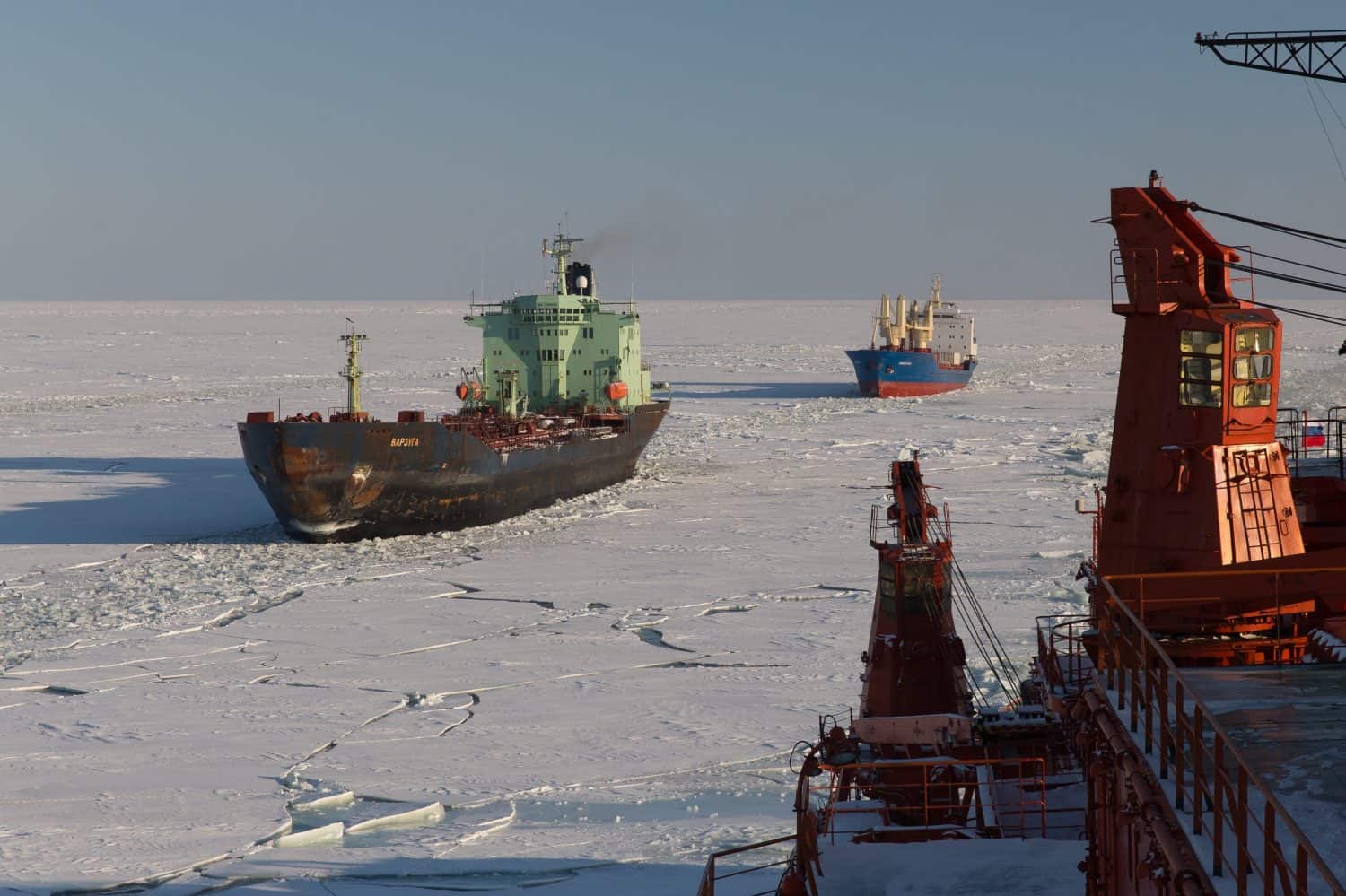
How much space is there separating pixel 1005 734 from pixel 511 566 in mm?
10632

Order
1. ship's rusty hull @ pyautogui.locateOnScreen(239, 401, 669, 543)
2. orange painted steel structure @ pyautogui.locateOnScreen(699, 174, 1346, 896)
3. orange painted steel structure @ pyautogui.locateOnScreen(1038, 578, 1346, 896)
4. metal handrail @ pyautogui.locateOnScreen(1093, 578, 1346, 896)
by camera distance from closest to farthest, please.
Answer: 1. metal handrail @ pyautogui.locateOnScreen(1093, 578, 1346, 896)
2. orange painted steel structure @ pyautogui.locateOnScreen(1038, 578, 1346, 896)
3. orange painted steel structure @ pyautogui.locateOnScreen(699, 174, 1346, 896)
4. ship's rusty hull @ pyautogui.locateOnScreen(239, 401, 669, 543)

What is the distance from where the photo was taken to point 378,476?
814 inches

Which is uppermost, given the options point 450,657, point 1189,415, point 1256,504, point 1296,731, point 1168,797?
point 1189,415

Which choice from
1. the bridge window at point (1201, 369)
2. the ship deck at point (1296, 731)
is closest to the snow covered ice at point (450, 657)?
the ship deck at point (1296, 731)

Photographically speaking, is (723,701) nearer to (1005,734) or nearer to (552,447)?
(1005,734)

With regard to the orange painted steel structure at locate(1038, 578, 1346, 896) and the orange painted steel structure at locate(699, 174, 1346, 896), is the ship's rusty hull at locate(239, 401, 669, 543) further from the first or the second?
the orange painted steel structure at locate(1038, 578, 1346, 896)

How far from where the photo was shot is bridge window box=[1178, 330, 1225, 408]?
927 centimetres

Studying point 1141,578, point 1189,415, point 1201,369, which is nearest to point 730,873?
point 1141,578

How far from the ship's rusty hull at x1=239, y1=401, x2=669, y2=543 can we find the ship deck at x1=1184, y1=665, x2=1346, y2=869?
15421mm

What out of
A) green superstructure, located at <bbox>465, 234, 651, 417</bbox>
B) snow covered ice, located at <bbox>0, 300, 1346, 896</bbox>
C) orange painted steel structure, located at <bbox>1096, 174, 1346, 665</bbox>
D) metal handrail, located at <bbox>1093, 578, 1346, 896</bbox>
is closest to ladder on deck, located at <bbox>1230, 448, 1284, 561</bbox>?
orange painted steel structure, located at <bbox>1096, 174, 1346, 665</bbox>

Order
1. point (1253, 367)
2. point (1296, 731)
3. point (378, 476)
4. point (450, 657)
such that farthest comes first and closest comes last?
point (378, 476) < point (450, 657) < point (1253, 367) < point (1296, 731)

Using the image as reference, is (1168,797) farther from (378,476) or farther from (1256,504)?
(378,476)

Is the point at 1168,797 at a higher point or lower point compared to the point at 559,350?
lower

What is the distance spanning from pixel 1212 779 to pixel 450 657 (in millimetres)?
9134
